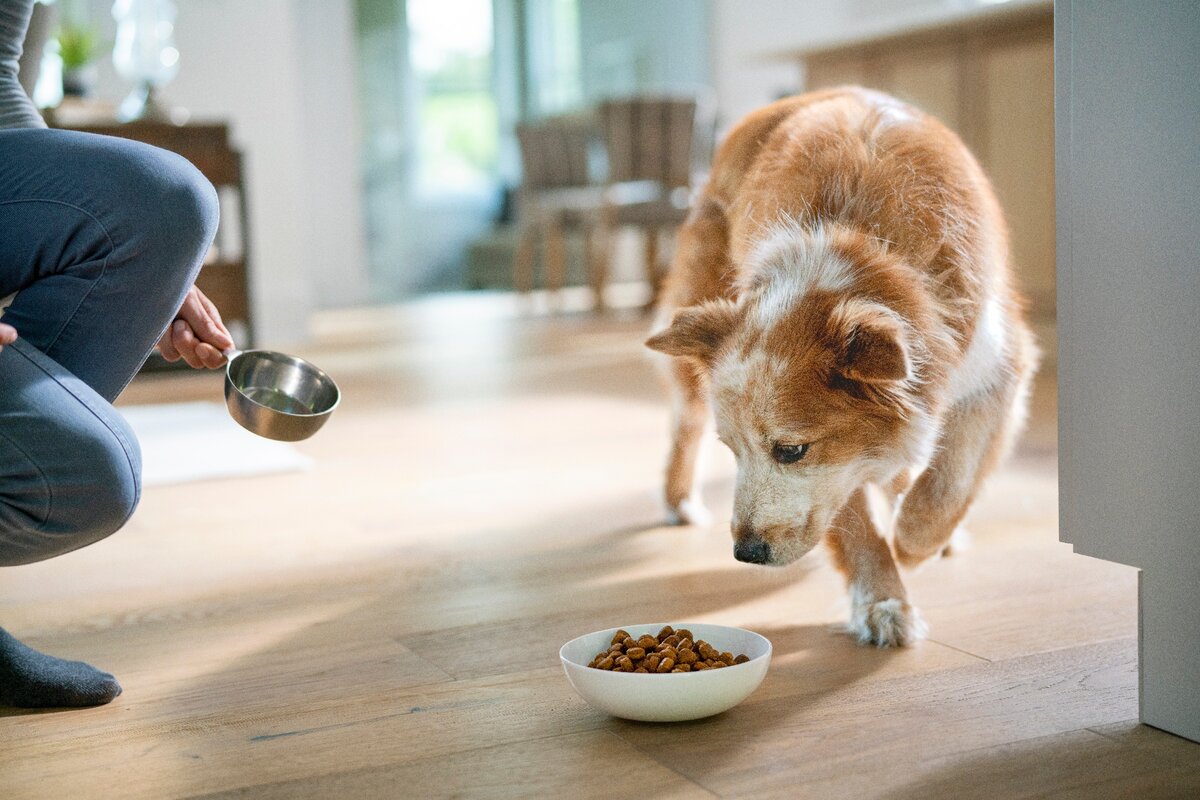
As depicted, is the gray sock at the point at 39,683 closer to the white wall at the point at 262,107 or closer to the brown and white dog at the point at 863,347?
the brown and white dog at the point at 863,347

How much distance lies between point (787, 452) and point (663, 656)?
1.09 feet

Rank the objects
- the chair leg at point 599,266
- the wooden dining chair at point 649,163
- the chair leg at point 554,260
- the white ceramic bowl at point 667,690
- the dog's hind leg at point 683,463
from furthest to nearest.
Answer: the chair leg at point 554,260 < the chair leg at point 599,266 < the wooden dining chair at point 649,163 < the dog's hind leg at point 683,463 < the white ceramic bowl at point 667,690

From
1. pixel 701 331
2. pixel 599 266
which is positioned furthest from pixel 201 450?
pixel 599 266

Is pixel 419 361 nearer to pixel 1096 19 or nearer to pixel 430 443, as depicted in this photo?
pixel 430 443

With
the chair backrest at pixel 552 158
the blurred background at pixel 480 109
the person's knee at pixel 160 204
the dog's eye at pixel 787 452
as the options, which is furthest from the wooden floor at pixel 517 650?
the chair backrest at pixel 552 158

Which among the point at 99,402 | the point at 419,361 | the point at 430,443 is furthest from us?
the point at 419,361

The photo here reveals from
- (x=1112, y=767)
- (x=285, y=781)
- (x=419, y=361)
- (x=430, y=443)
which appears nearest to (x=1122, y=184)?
(x=1112, y=767)

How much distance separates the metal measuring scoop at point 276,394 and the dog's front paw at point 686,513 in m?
0.85

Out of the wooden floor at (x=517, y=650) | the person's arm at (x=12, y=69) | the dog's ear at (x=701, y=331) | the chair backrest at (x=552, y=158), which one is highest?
the chair backrest at (x=552, y=158)

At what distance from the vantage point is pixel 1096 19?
1150 millimetres

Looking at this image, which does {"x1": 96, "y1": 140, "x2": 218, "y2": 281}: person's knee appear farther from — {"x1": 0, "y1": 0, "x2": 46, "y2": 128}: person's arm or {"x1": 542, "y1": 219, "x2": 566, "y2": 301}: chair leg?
{"x1": 542, "y1": 219, "x2": 566, "y2": 301}: chair leg

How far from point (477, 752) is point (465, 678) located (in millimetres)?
239

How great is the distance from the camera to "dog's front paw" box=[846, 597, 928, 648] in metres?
1.50

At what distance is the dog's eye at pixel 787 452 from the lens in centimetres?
146
